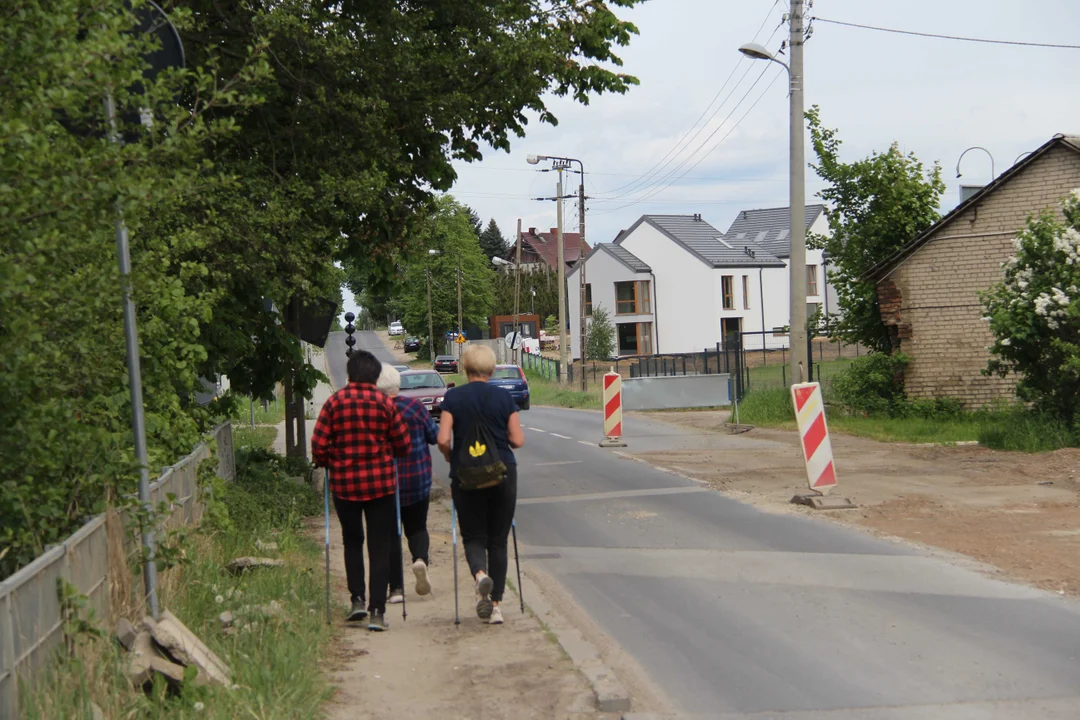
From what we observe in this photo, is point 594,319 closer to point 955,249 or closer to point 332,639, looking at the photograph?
point 955,249

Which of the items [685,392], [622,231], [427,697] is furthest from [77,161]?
[622,231]

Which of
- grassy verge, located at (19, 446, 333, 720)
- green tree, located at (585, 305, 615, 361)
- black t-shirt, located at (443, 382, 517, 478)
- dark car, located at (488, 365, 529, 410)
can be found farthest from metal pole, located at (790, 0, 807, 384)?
green tree, located at (585, 305, 615, 361)

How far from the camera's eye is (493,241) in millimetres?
148250

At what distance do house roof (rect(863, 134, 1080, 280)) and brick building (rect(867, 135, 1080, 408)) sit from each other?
0.8 inches

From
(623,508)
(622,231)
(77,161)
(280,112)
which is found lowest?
(623,508)

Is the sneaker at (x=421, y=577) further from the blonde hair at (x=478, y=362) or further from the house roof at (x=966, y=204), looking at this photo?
the house roof at (x=966, y=204)

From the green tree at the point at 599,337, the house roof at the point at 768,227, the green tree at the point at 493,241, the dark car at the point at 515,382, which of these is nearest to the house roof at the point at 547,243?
the green tree at the point at 493,241

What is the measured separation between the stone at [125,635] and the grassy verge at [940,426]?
15.6 m

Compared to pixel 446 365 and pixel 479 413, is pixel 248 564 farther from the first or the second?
pixel 446 365

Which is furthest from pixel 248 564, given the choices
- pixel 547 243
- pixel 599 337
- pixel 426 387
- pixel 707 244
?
pixel 547 243

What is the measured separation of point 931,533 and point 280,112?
805 centimetres

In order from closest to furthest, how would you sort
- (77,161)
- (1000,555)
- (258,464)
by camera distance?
(77,161), (1000,555), (258,464)

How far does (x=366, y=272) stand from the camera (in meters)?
14.0

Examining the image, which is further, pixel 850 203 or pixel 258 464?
→ pixel 850 203
